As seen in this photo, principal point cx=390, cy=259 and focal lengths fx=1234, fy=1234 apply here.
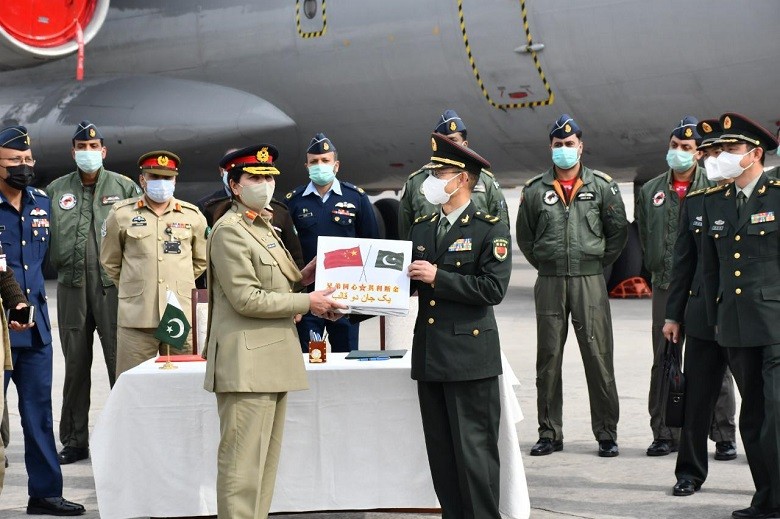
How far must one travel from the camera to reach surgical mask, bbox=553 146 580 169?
6.64m

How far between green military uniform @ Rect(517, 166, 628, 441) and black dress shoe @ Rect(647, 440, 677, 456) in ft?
0.94

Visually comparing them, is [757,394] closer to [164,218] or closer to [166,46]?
[164,218]

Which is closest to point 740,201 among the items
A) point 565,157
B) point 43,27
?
point 565,157

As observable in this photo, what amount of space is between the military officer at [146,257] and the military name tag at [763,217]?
8.94ft

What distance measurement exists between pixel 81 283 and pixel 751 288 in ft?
11.4

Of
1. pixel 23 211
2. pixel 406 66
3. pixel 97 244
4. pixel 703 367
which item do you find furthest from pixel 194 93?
pixel 703 367

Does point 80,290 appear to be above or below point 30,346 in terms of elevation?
above

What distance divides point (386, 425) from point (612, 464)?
1589 mm

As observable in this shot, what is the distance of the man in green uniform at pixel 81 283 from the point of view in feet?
21.6

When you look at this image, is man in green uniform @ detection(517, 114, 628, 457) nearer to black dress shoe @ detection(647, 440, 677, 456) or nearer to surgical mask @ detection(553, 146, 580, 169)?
surgical mask @ detection(553, 146, 580, 169)

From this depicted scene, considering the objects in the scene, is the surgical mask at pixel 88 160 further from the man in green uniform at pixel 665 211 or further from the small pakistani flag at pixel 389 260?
the man in green uniform at pixel 665 211

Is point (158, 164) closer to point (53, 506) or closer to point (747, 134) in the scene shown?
point (53, 506)

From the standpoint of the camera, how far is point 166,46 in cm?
1335

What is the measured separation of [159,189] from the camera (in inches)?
244
